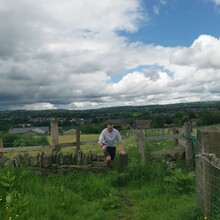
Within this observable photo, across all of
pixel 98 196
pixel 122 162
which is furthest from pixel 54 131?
pixel 98 196

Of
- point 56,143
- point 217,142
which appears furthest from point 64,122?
point 217,142

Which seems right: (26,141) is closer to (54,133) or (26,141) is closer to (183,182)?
(54,133)

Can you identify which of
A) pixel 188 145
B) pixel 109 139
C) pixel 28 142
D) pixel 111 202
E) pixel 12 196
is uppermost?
pixel 109 139

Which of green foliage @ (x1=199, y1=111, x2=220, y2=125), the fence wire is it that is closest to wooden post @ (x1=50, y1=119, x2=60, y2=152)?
the fence wire

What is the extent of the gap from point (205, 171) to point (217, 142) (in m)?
0.93

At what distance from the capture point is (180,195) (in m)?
7.73

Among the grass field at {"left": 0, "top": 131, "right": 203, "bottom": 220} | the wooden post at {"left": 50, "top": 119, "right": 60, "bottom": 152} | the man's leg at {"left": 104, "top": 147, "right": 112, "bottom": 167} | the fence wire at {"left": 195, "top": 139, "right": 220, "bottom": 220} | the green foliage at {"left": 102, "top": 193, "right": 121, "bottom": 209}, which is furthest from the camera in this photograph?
the wooden post at {"left": 50, "top": 119, "right": 60, "bottom": 152}

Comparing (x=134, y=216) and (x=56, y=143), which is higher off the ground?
(x=56, y=143)

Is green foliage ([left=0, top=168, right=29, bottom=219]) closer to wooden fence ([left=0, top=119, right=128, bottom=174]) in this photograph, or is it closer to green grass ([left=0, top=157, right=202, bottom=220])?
green grass ([left=0, top=157, right=202, bottom=220])

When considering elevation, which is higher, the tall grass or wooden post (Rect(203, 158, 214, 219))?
wooden post (Rect(203, 158, 214, 219))

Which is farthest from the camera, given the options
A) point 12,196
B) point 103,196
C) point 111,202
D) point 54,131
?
point 54,131

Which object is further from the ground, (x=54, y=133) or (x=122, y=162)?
(x=54, y=133)

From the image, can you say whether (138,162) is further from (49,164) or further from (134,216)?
(134,216)

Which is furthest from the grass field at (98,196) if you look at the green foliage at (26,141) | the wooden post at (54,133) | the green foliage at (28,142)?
the green foliage at (28,142)
